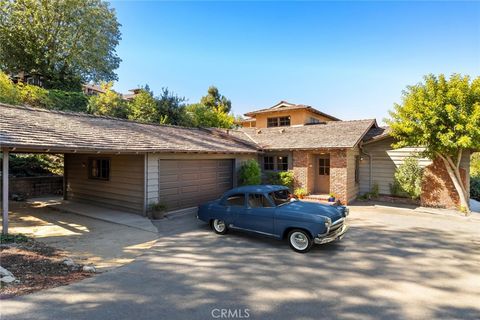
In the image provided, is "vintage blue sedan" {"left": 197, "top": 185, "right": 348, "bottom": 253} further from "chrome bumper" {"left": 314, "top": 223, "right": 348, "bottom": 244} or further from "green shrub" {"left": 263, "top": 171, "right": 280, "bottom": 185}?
"green shrub" {"left": 263, "top": 171, "right": 280, "bottom": 185}

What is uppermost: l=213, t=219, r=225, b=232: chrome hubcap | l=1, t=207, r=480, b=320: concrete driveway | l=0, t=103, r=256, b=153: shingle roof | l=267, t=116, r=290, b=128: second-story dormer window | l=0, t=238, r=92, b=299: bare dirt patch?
l=267, t=116, r=290, b=128: second-story dormer window

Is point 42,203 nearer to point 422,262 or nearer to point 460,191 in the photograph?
point 422,262

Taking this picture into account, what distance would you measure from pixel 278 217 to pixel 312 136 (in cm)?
1034

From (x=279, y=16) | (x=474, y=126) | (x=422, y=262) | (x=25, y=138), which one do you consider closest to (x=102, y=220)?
(x=25, y=138)

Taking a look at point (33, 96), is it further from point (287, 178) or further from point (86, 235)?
point (287, 178)

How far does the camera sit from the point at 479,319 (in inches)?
161

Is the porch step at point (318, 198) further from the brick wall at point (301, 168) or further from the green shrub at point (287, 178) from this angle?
the green shrub at point (287, 178)

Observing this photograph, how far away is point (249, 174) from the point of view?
1482 centimetres

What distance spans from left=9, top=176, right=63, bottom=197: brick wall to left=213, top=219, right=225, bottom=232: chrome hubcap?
1282 cm

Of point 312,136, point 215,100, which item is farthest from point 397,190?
point 215,100

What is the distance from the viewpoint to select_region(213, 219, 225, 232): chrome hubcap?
8.56 meters

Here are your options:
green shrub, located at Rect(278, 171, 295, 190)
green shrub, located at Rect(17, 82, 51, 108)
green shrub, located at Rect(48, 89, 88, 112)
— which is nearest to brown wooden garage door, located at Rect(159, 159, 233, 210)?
green shrub, located at Rect(278, 171, 295, 190)

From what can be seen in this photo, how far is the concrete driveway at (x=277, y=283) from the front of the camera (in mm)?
4188

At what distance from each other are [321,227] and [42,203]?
13.6m
